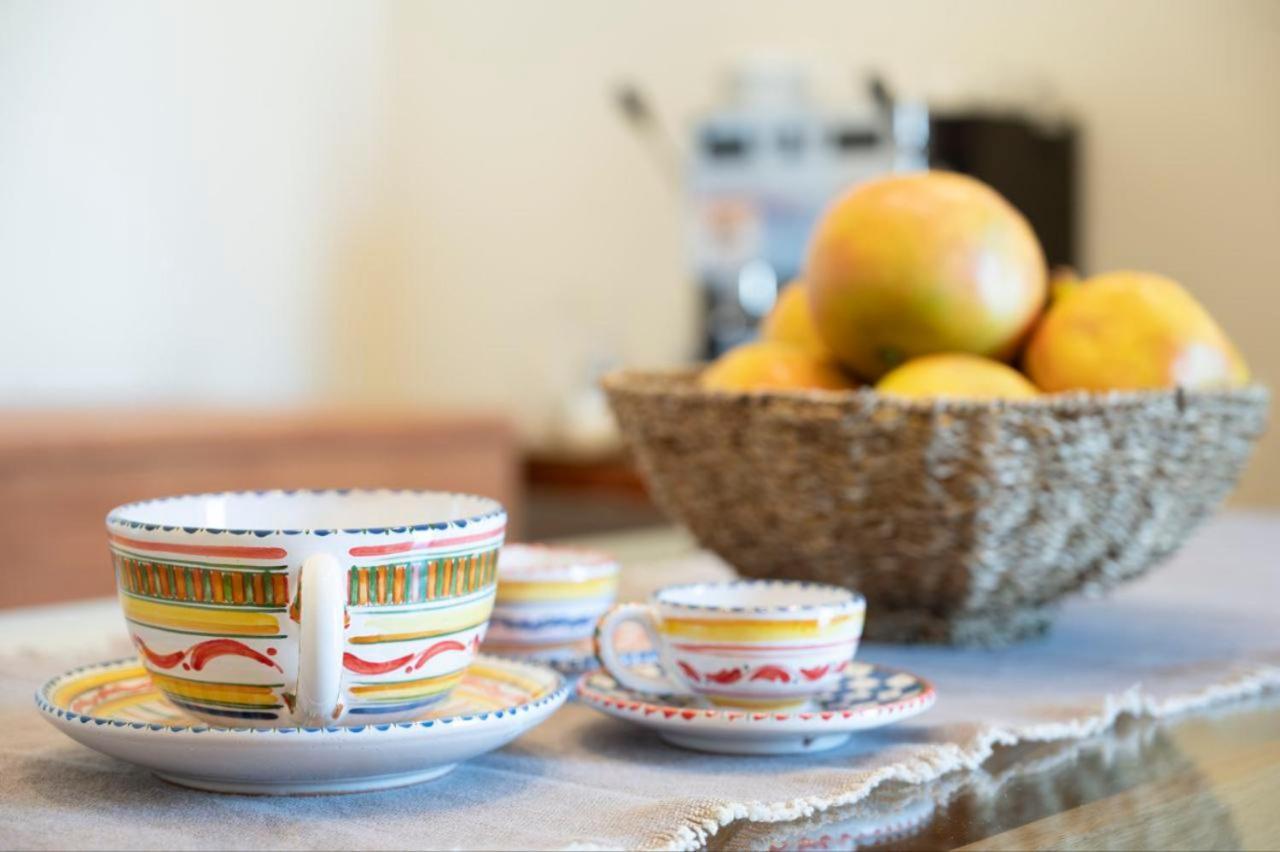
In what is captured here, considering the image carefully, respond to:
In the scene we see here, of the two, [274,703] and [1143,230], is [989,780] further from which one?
[1143,230]

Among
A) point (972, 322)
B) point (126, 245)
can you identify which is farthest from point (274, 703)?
point (126, 245)

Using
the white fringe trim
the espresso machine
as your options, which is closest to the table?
the white fringe trim

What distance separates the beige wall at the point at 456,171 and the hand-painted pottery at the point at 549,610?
7.01 ft

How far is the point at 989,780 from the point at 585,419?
264cm

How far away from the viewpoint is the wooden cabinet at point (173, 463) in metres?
1.81

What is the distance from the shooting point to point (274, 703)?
17.9 inches

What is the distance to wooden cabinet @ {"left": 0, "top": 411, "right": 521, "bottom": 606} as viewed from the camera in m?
1.81

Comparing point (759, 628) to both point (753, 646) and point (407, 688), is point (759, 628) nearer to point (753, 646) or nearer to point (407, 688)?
point (753, 646)

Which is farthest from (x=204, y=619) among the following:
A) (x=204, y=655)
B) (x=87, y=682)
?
(x=87, y=682)

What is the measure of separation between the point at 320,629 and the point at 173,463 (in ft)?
5.43

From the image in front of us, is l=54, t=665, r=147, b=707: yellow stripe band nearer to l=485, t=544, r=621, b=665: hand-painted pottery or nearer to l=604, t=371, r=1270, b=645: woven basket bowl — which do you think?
l=485, t=544, r=621, b=665: hand-painted pottery

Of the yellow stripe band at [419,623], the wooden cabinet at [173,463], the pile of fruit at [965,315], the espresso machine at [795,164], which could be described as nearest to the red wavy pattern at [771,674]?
the yellow stripe band at [419,623]

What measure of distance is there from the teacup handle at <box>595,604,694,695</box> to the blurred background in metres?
1.41

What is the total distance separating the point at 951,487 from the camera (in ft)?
2.30
